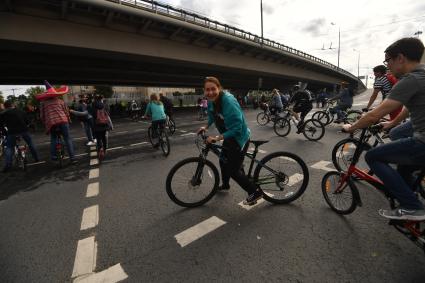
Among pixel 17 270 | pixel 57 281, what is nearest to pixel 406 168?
pixel 57 281

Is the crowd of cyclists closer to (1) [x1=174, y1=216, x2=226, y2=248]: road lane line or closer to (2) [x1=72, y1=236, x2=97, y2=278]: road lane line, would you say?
(1) [x1=174, y1=216, x2=226, y2=248]: road lane line

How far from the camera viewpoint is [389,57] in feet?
7.61

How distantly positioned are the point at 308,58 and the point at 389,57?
128 ft

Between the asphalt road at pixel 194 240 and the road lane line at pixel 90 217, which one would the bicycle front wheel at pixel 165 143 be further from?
the road lane line at pixel 90 217

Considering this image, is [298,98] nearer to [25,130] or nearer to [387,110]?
[387,110]

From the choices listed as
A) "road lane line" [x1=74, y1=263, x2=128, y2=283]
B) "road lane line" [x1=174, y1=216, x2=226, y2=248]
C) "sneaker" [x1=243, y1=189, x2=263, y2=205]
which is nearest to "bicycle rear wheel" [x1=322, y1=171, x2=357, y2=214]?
"sneaker" [x1=243, y1=189, x2=263, y2=205]

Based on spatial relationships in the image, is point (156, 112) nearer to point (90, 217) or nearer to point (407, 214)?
point (90, 217)

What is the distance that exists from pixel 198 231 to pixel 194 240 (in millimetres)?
188

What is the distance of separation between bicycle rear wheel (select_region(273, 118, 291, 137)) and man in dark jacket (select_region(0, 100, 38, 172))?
26.9 feet

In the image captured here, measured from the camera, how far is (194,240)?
2967mm

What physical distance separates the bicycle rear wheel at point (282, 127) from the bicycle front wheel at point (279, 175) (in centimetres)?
567

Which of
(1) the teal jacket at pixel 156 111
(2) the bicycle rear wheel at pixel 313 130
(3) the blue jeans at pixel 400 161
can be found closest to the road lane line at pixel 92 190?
(1) the teal jacket at pixel 156 111

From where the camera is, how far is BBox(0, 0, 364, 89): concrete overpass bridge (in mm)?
12969

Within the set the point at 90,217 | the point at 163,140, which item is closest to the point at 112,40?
the point at 163,140
